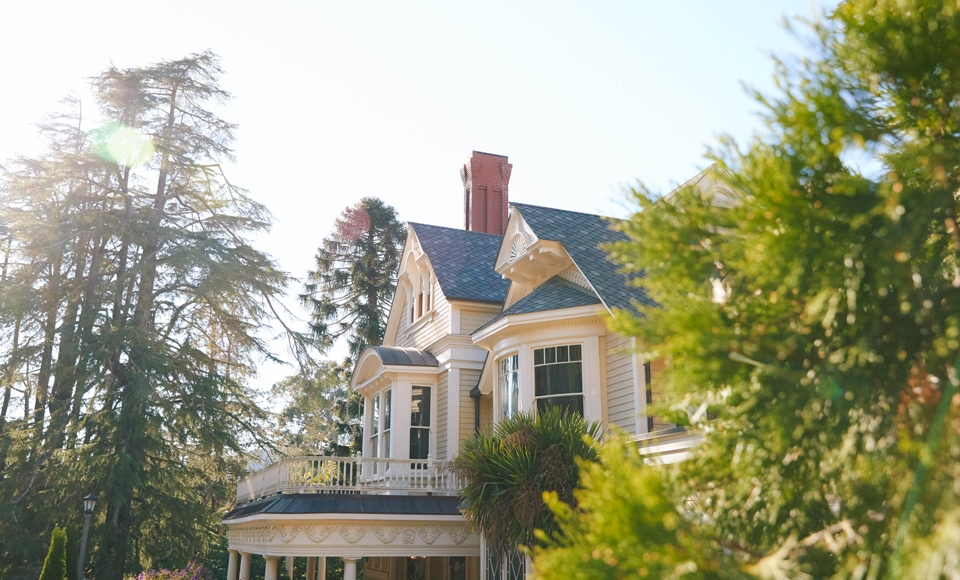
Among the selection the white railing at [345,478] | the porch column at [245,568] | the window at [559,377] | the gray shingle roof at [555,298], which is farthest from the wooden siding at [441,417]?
the porch column at [245,568]

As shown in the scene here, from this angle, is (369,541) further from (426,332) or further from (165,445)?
(165,445)

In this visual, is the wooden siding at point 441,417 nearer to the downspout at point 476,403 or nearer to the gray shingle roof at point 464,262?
the downspout at point 476,403

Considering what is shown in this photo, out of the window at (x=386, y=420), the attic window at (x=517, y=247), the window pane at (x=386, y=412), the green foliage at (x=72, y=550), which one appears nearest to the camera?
the attic window at (x=517, y=247)

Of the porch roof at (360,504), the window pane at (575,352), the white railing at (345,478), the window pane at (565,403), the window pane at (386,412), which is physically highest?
the window pane at (575,352)

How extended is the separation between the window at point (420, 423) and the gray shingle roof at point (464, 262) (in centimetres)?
254

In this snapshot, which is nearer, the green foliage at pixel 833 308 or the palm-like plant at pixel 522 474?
the green foliage at pixel 833 308

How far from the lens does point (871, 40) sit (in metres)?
3.46

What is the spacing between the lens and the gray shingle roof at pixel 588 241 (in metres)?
13.3

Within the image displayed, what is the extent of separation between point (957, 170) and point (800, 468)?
4.66 feet

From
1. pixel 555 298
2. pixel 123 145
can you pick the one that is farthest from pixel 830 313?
pixel 123 145

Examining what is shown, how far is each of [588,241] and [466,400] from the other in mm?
4936

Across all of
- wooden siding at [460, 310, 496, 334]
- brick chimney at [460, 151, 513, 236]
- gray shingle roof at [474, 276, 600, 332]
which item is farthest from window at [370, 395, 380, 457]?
gray shingle roof at [474, 276, 600, 332]

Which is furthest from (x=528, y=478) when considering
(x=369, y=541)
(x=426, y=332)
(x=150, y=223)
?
(x=150, y=223)

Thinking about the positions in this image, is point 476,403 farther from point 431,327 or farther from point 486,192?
point 486,192
